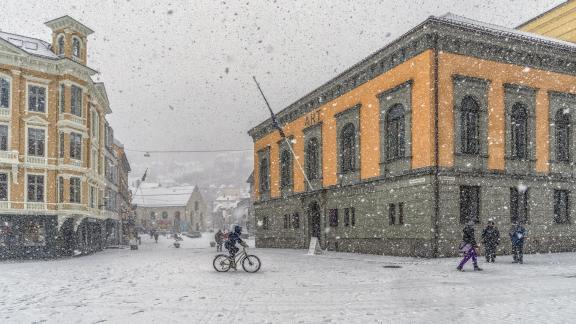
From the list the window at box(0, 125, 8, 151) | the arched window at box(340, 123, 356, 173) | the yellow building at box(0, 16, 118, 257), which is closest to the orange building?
the arched window at box(340, 123, 356, 173)

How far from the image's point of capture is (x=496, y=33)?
24000 millimetres

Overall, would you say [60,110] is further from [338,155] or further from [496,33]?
[496,33]

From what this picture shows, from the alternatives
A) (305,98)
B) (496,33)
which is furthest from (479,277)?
(305,98)

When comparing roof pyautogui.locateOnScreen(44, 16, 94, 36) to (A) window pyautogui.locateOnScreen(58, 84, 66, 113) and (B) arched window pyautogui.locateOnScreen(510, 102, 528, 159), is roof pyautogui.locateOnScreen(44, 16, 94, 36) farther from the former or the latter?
(B) arched window pyautogui.locateOnScreen(510, 102, 528, 159)

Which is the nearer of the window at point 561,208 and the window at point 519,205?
the window at point 519,205

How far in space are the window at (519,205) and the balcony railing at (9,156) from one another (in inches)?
1136

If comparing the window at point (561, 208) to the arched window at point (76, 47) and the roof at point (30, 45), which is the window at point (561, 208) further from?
the arched window at point (76, 47)

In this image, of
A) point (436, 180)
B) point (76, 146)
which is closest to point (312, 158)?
point (436, 180)

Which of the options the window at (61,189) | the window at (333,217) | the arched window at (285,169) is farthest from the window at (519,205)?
the window at (61,189)

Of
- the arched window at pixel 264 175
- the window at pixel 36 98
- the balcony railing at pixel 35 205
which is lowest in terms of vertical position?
the balcony railing at pixel 35 205

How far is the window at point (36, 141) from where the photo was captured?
3238cm

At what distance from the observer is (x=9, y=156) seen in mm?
Answer: 31453

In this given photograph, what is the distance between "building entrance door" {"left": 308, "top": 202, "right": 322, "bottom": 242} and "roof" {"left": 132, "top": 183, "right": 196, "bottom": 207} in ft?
271

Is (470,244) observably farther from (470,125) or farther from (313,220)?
(313,220)
